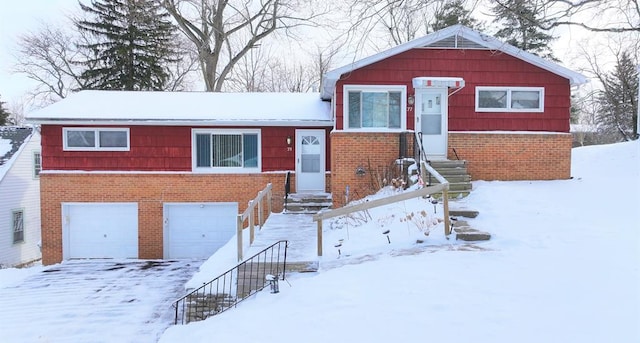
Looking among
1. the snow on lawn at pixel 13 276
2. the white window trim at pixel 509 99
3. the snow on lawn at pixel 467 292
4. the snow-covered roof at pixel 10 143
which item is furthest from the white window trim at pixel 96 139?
the white window trim at pixel 509 99

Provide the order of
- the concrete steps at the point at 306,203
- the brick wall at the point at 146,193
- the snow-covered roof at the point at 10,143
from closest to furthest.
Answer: the concrete steps at the point at 306,203, the brick wall at the point at 146,193, the snow-covered roof at the point at 10,143

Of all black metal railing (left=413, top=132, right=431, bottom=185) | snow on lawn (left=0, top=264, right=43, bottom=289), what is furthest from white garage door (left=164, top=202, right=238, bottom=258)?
black metal railing (left=413, top=132, right=431, bottom=185)

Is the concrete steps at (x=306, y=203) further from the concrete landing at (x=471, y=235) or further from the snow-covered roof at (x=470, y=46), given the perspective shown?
the concrete landing at (x=471, y=235)

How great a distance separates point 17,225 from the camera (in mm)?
17641

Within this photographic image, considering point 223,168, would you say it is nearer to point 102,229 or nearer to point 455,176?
point 102,229

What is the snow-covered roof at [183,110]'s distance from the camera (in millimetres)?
12422

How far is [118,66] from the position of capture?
25500mm

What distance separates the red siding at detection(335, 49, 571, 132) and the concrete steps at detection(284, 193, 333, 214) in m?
2.37

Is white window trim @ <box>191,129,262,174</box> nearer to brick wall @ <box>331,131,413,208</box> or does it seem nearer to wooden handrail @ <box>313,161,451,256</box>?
brick wall @ <box>331,131,413,208</box>

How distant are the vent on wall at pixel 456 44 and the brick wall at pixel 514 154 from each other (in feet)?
8.19

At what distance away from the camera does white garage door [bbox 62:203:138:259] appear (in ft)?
42.2

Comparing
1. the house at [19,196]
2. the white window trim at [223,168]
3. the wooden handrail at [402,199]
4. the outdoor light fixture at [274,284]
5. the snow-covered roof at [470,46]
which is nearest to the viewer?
the outdoor light fixture at [274,284]

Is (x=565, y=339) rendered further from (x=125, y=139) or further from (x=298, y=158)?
(x=125, y=139)

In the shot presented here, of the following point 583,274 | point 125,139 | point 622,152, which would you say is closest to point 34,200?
point 125,139
